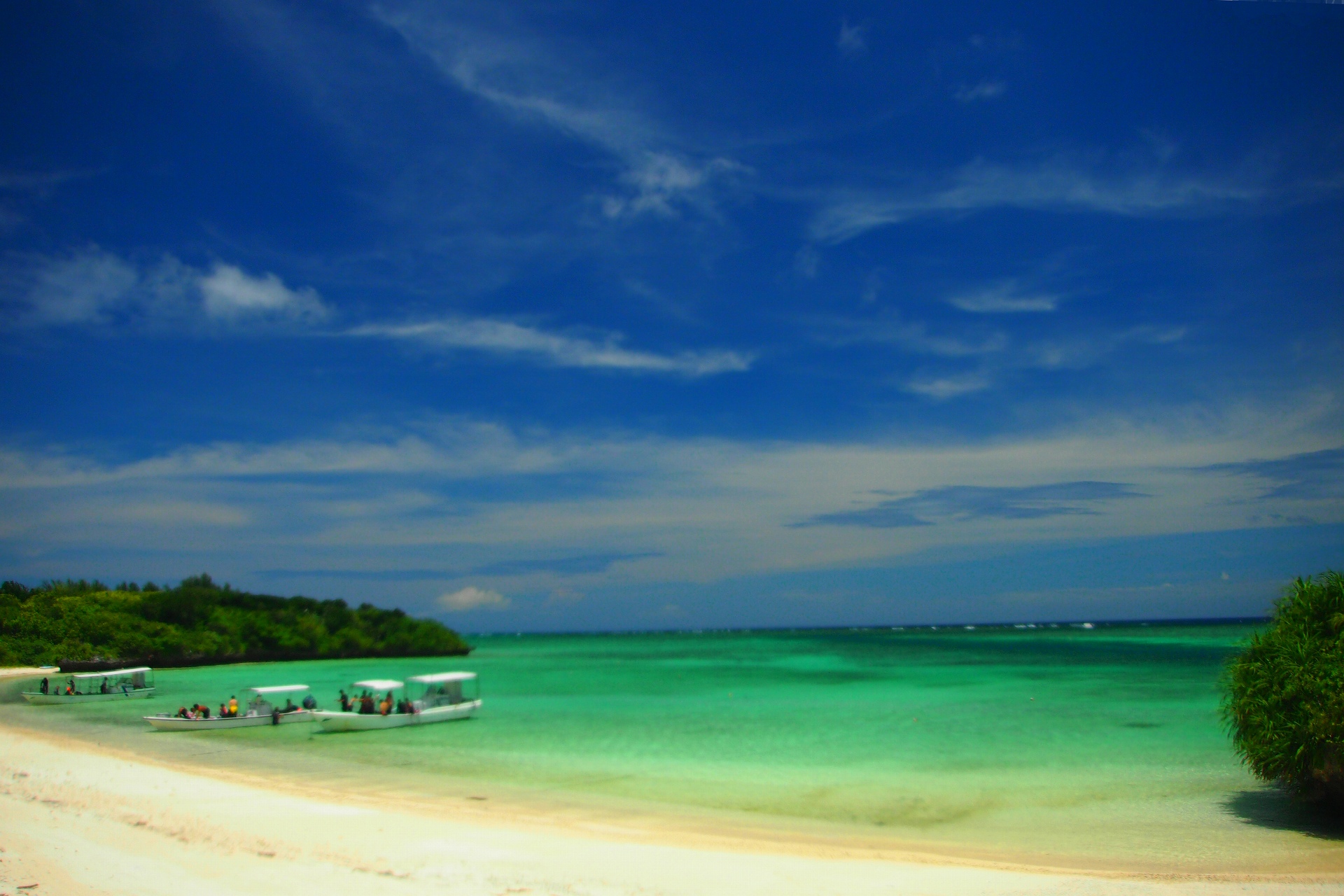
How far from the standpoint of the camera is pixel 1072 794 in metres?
15.6

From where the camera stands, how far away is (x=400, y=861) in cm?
1019

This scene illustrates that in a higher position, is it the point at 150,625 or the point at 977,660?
the point at 150,625

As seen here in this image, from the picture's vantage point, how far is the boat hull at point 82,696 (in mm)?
33469

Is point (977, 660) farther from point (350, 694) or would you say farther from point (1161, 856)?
point (1161, 856)

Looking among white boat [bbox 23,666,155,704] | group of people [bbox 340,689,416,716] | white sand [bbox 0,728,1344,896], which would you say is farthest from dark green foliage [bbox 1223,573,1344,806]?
white boat [bbox 23,666,155,704]

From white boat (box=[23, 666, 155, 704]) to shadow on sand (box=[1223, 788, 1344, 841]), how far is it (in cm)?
3926

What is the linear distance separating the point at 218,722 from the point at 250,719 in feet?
2.96

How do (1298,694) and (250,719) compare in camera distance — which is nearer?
(1298,694)

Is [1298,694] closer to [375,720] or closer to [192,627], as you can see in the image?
[375,720]

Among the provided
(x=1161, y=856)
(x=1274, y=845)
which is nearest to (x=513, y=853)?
(x=1161, y=856)

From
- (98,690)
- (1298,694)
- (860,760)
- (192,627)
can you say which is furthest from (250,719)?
(192,627)

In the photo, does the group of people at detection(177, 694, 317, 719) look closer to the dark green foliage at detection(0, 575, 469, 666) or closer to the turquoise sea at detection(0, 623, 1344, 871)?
the turquoise sea at detection(0, 623, 1344, 871)

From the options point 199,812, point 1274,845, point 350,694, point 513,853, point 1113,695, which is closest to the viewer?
point 513,853

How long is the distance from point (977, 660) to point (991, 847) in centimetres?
5390
